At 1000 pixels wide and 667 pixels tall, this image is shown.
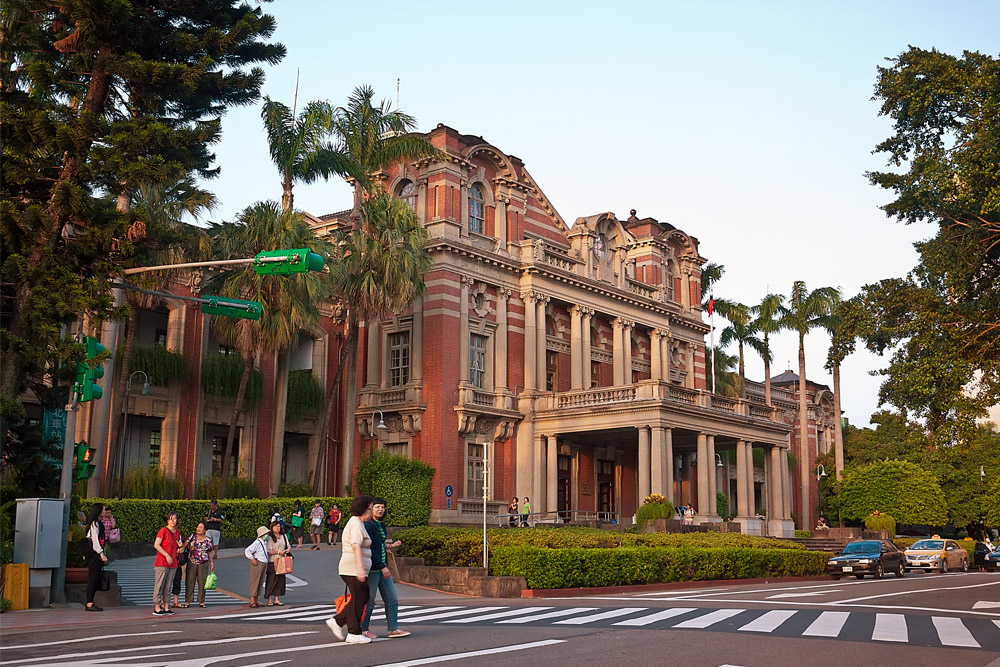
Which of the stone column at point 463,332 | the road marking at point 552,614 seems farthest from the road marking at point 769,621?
the stone column at point 463,332

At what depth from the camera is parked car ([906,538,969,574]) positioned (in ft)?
135

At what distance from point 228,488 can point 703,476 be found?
66.7ft

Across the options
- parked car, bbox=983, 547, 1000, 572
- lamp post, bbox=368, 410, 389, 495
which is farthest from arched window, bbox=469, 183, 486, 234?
parked car, bbox=983, 547, 1000, 572

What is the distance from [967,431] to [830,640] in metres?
11.8

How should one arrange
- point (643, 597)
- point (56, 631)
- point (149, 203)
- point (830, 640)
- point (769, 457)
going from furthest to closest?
point (769, 457) < point (149, 203) < point (643, 597) < point (56, 631) < point (830, 640)

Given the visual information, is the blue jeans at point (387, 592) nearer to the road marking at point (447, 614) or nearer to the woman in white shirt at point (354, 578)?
the woman in white shirt at point (354, 578)

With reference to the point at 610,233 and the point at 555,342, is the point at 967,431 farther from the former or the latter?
the point at 610,233

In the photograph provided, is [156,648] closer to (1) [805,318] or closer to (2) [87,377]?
(2) [87,377]

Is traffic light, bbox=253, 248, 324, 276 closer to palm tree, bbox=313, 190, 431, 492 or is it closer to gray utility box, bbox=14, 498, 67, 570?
gray utility box, bbox=14, 498, 67, 570

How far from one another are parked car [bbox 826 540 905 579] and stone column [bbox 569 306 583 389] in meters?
15.6

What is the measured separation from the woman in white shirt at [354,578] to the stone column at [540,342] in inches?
1335

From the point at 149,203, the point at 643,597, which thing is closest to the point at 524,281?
the point at 149,203

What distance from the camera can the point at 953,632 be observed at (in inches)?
577

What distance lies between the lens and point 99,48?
20422mm
